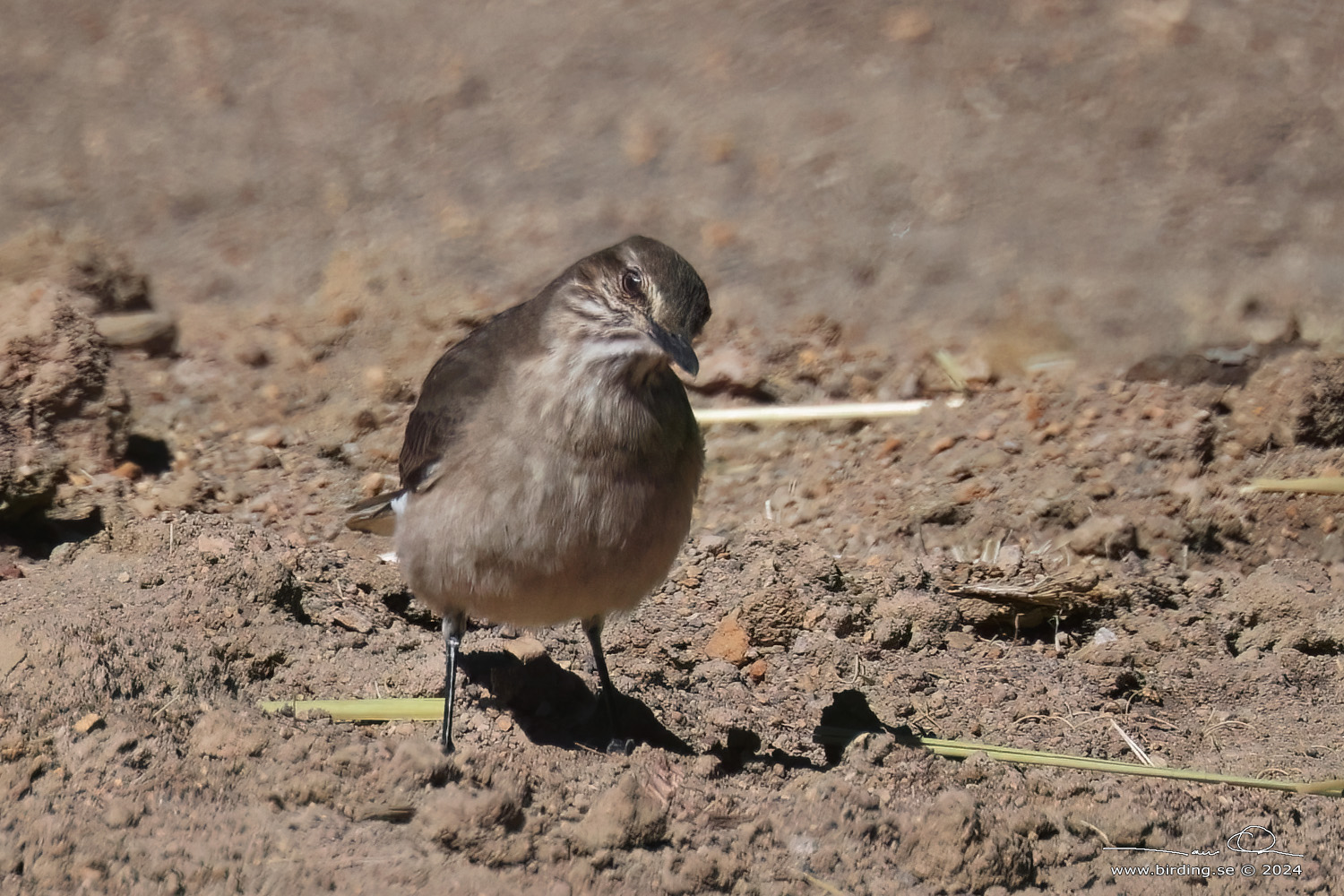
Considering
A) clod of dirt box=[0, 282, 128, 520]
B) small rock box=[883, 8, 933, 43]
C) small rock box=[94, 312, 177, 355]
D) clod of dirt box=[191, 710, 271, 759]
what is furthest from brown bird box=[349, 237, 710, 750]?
small rock box=[883, 8, 933, 43]

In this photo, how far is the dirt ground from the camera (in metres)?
3.90

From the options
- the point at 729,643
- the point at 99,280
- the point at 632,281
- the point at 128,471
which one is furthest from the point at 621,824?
the point at 99,280

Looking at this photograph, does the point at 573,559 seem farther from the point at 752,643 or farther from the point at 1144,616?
the point at 1144,616

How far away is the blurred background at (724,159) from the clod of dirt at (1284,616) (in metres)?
2.43

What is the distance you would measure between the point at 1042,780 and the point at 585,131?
6.88 m

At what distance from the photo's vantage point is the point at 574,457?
4.47 metres

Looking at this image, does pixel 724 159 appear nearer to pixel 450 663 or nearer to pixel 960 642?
pixel 960 642

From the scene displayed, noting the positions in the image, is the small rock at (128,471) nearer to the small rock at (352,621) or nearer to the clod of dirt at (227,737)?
the small rock at (352,621)

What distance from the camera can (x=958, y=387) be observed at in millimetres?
8148

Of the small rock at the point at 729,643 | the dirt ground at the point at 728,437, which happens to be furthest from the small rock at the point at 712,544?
the small rock at the point at 729,643

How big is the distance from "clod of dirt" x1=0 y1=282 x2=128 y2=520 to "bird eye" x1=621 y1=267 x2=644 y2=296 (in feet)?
11.4
